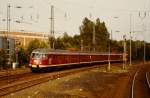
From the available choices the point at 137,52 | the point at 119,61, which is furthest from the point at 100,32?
the point at 119,61

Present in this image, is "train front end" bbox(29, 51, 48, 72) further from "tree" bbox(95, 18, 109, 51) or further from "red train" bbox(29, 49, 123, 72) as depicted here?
"tree" bbox(95, 18, 109, 51)

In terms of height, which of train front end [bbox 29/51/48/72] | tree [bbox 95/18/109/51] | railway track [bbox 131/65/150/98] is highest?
tree [bbox 95/18/109/51]

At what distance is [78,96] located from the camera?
20.8m

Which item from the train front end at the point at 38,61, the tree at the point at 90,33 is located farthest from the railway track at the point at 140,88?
the tree at the point at 90,33

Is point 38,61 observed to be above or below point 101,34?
below

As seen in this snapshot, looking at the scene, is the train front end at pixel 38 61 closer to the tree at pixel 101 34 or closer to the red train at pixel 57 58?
the red train at pixel 57 58

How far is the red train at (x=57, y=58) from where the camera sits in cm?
3928

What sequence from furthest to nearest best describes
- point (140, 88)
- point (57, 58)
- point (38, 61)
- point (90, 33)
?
point (90, 33)
point (57, 58)
point (38, 61)
point (140, 88)

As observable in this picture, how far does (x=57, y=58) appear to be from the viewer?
142ft

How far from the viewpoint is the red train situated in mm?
39281

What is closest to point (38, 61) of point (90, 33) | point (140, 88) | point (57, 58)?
point (57, 58)

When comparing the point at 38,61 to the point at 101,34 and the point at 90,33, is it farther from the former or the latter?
the point at 101,34

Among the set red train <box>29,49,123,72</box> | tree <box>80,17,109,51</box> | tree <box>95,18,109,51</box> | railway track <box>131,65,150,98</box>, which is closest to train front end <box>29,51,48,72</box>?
red train <box>29,49,123,72</box>

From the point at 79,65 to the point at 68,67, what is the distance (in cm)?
593
